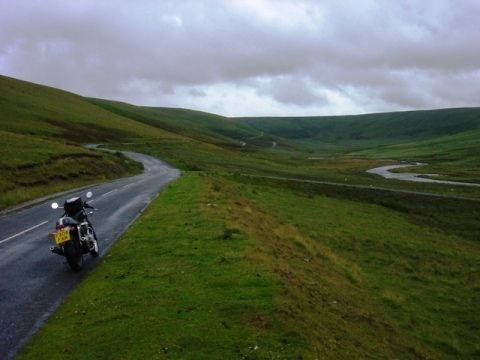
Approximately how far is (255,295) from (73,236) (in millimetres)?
7498

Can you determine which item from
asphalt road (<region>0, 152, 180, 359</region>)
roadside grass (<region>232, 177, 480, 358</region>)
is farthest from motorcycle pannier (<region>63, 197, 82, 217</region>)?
roadside grass (<region>232, 177, 480, 358</region>)

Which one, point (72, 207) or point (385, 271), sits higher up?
point (72, 207)

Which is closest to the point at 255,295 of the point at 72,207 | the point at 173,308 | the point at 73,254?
the point at 173,308

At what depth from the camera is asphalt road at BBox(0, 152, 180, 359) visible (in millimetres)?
13539

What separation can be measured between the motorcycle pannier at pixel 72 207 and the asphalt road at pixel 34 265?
6.31 ft

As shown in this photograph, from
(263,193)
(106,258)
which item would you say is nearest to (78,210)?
(106,258)

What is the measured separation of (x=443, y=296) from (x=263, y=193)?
2755 centimetres

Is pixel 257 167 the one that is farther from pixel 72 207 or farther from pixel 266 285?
pixel 266 285

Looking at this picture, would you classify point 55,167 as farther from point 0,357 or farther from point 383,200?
point 0,357

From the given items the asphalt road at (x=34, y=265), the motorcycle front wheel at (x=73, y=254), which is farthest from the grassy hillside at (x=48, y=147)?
the motorcycle front wheel at (x=73, y=254)

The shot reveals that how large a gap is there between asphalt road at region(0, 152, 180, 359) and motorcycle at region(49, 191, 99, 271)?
0.56 metres

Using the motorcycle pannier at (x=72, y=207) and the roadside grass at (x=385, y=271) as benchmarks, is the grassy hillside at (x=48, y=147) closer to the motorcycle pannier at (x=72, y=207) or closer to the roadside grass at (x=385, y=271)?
the roadside grass at (x=385, y=271)

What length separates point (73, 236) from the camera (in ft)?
60.5

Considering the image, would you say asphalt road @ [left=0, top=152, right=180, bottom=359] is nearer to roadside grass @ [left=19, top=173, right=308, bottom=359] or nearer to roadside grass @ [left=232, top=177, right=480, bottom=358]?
roadside grass @ [left=19, top=173, right=308, bottom=359]
